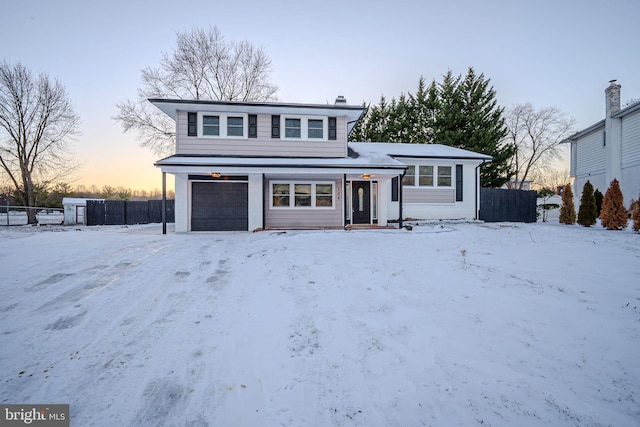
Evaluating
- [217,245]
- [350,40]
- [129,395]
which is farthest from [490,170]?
[129,395]

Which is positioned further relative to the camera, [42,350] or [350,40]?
[350,40]

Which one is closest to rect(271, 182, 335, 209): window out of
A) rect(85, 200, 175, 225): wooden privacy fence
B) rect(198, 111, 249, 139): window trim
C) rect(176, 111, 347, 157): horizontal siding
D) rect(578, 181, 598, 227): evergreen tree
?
rect(176, 111, 347, 157): horizontal siding

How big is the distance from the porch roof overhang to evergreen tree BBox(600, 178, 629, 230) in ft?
29.3

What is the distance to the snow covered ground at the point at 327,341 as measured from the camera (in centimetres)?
215

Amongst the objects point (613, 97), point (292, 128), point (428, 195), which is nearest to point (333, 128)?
point (292, 128)

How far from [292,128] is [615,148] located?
836 inches

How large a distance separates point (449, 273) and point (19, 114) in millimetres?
29958

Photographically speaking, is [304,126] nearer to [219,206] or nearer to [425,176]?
[219,206]

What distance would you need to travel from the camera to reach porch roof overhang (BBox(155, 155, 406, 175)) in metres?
10.5

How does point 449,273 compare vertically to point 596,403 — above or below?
above

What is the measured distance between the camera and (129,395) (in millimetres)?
2242

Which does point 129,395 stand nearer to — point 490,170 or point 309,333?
point 309,333

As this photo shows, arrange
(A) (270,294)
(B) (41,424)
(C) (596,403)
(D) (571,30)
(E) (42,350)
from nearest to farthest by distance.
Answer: (B) (41,424), (C) (596,403), (E) (42,350), (A) (270,294), (D) (571,30)

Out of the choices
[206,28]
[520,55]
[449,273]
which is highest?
[206,28]
